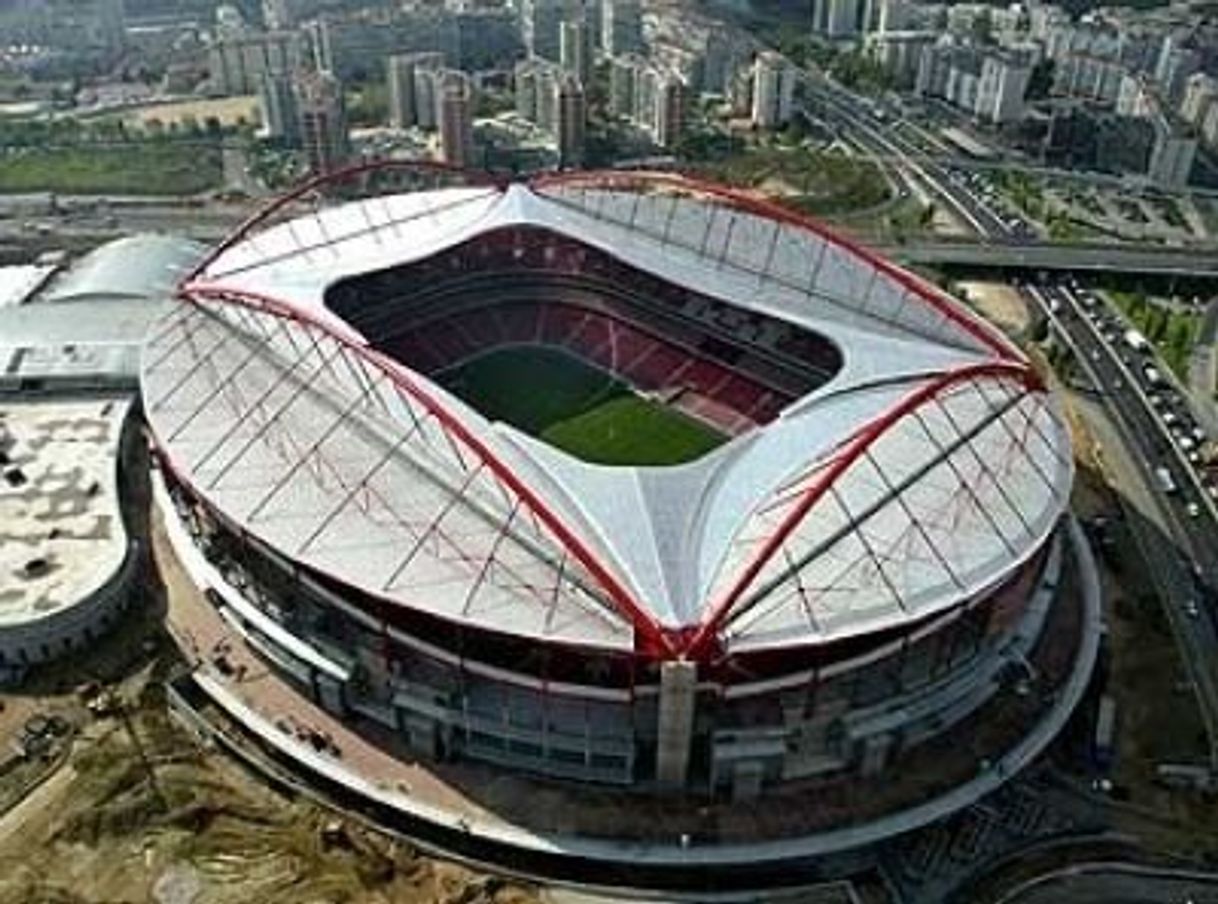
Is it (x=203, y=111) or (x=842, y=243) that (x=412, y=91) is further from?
(x=842, y=243)

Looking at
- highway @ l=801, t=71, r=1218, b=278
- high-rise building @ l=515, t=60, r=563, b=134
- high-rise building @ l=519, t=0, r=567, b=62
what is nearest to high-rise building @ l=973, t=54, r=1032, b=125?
highway @ l=801, t=71, r=1218, b=278

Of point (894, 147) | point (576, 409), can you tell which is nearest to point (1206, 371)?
point (576, 409)

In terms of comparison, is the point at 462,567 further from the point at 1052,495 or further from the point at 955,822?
the point at 1052,495

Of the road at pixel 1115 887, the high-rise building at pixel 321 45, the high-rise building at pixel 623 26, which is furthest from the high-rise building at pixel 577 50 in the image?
the road at pixel 1115 887

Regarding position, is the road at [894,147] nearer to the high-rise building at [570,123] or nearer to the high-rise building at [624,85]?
the high-rise building at [624,85]

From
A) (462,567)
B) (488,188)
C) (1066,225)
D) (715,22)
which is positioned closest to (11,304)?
(488,188)

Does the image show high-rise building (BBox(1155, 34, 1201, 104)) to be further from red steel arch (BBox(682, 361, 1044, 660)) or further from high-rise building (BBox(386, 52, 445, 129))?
red steel arch (BBox(682, 361, 1044, 660))
